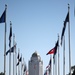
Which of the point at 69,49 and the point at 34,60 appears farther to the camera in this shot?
the point at 34,60

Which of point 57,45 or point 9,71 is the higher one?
point 57,45

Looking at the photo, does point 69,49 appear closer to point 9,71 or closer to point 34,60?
point 9,71

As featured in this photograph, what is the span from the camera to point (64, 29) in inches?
1698

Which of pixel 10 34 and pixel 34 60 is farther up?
pixel 34 60

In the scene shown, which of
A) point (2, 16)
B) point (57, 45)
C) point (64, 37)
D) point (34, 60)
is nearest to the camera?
point (2, 16)

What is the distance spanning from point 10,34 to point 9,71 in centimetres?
941

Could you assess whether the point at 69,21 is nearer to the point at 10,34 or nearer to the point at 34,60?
the point at 10,34

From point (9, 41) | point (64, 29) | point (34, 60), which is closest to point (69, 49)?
point (64, 29)

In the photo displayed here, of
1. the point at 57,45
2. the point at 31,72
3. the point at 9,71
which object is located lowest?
the point at 9,71

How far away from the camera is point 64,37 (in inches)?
1768

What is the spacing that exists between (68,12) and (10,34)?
8.83 m

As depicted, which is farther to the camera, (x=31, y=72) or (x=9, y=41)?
(x=31, y=72)

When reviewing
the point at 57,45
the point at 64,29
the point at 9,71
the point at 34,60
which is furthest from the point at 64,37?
the point at 34,60

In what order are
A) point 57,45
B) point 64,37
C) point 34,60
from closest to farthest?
point 64,37 → point 57,45 → point 34,60
